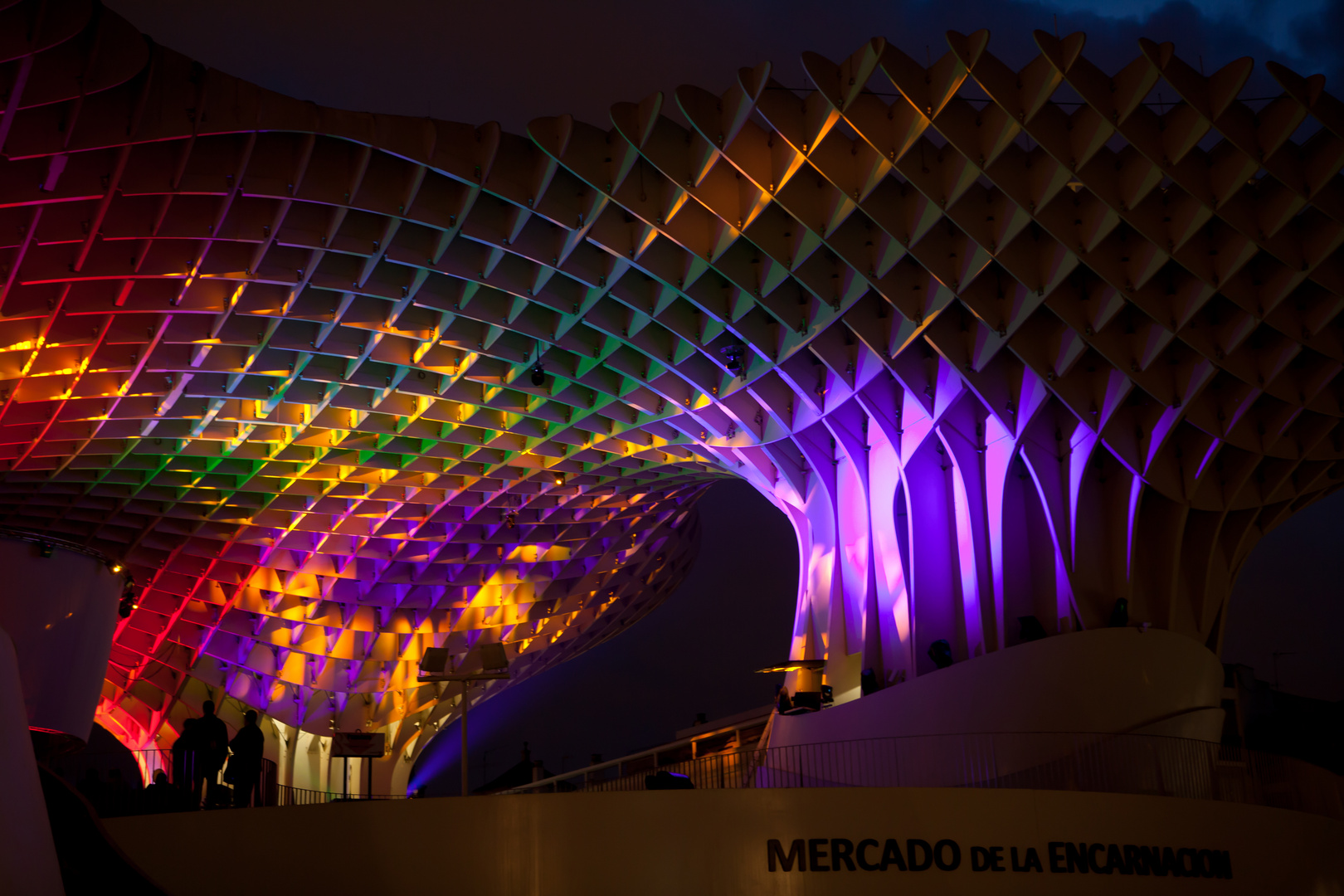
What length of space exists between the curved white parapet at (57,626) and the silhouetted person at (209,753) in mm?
18605

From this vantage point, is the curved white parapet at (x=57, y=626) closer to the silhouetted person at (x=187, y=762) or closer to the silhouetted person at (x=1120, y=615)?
the silhouetted person at (x=187, y=762)

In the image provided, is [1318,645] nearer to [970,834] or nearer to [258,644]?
[970,834]

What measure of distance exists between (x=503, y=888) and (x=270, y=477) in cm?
2571

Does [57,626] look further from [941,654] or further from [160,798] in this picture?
[941,654]

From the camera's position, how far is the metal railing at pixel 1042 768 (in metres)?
23.5

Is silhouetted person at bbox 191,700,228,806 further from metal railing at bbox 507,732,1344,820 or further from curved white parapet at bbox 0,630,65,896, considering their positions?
curved white parapet at bbox 0,630,65,896

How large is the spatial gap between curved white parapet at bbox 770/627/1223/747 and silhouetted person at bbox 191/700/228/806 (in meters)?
15.5

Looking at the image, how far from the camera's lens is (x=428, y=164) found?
25.8m

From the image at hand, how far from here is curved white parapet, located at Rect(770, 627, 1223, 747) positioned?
88.4 feet

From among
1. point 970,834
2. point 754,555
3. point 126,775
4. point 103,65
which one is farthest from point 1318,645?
point 103,65

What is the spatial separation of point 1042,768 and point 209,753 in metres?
17.1

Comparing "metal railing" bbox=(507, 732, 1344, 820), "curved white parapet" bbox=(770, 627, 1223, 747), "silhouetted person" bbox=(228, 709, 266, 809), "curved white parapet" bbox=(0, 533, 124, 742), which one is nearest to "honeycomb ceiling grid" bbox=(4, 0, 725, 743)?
"curved white parapet" bbox=(0, 533, 124, 742)

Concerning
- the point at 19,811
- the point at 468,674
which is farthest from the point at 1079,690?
the point at 19,811

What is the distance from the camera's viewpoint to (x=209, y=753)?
2162 centimetres
